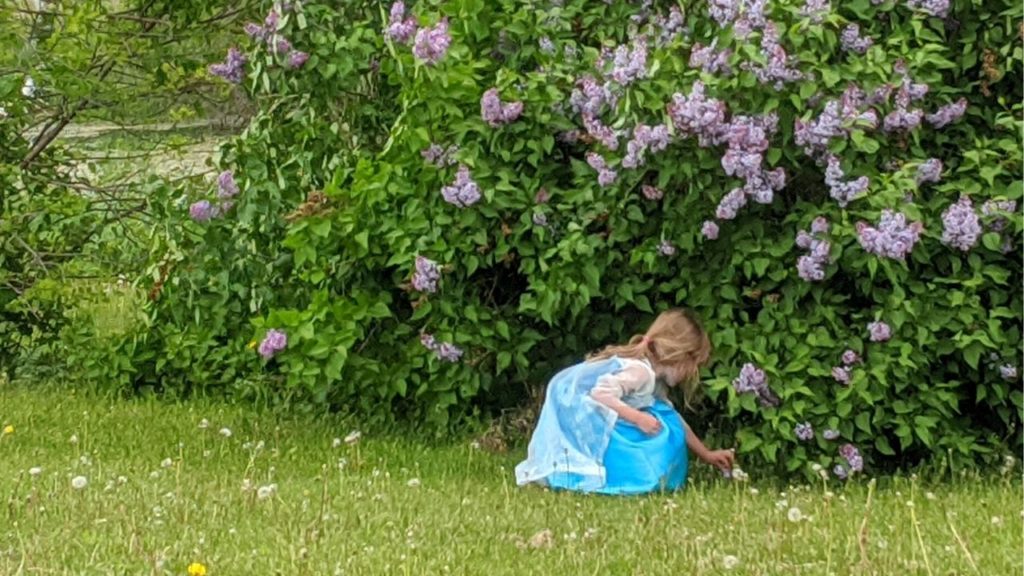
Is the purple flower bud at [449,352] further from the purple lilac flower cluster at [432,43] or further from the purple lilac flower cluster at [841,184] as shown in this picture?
the purple lilac flower cluster at [841,184]

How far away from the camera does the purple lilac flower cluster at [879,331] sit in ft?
17.5

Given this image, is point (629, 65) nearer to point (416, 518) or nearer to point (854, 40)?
point (854, 40)

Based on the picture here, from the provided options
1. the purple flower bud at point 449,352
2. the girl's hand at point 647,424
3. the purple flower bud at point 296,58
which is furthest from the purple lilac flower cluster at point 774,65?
the purple flower bud at point 296,58

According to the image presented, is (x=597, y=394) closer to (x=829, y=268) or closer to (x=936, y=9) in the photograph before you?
(x=829, y=268)

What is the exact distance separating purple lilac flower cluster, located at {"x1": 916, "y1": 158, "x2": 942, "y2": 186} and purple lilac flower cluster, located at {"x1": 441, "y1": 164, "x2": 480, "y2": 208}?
1600 mm

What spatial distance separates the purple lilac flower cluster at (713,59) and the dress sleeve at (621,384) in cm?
108

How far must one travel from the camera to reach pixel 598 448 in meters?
5.59

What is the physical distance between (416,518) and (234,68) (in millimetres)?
2615

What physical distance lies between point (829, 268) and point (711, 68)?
80cm

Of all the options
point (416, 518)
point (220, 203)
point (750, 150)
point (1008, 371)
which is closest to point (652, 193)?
point (750, 150)

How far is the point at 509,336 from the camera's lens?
6305mm

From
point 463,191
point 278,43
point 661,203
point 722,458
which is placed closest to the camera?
point 722,458

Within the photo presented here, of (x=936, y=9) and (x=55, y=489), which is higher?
(x=936, y=9)

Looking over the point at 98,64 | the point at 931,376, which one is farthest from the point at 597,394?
the point at 98,64
